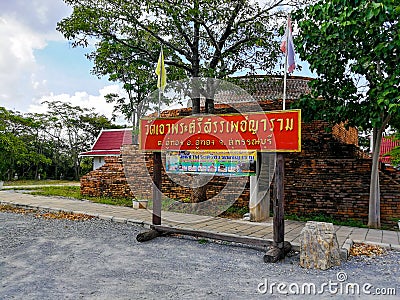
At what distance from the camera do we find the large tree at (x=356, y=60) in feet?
17.1

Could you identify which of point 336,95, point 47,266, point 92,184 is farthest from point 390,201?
point 92,184

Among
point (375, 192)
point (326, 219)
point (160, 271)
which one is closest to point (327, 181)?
point (326, 219)

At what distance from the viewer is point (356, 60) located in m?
6.14

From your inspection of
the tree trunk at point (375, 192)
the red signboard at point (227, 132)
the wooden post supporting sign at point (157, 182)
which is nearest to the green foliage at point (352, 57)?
the tree trunk at point (375, 192)

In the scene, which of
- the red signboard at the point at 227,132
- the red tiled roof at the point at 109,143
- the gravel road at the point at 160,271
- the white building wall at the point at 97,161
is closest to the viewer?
the gravel road at the point at 160,271

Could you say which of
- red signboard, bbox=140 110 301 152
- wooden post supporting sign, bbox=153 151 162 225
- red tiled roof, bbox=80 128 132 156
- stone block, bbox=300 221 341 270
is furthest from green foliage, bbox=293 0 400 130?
red tiled roof, bbox=80 128 132 156

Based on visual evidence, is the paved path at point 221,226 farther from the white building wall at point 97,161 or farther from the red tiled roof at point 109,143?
the white building wall at point 97,161

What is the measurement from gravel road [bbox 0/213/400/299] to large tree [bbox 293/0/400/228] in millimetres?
2280

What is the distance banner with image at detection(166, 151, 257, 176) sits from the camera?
220 inches

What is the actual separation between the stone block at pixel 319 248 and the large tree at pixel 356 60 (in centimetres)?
213

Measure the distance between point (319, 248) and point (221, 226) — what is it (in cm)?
243

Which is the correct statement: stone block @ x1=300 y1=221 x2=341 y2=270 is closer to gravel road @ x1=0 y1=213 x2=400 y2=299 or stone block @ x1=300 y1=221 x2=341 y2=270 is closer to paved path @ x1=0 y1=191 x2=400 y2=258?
gravel road @ x1=0 y1=213 x2=400 y2=299

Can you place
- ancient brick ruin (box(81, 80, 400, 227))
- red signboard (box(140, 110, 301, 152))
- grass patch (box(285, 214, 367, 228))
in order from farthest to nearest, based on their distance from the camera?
ancient brick ruin (box(81, 80, 400, 227)) < grass patch (box(285, 214, 367, 228)) < red signboard (box(140, 110, 301, 152))

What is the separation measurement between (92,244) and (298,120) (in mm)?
3522
